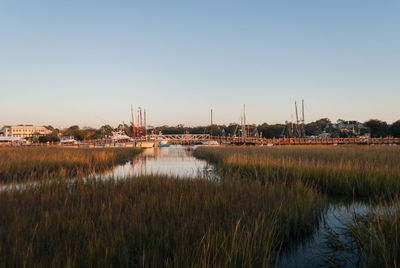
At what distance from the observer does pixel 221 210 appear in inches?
227

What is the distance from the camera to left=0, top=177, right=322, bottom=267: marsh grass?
3.37m

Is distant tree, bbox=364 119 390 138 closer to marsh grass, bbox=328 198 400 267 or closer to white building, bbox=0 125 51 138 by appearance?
marsh grass, bbox=328 198 400 267

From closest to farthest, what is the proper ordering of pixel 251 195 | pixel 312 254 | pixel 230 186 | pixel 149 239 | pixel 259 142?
pixel 149 239
pixel 312 254
pixel 251 195
pixel 230 186
pixel 259 142

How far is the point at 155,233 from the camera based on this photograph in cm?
429

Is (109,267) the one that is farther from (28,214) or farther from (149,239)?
(28,214)

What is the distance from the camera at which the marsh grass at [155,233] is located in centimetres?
337

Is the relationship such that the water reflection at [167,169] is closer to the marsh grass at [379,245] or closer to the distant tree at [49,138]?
the marsh grass at [379,245]

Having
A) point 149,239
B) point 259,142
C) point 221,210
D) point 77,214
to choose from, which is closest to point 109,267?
point 149,239

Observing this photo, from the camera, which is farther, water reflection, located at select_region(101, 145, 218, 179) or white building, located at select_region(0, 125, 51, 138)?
white building, located at select_region(0, 125, 51, 138)

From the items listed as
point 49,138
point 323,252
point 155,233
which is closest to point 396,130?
point 323,252

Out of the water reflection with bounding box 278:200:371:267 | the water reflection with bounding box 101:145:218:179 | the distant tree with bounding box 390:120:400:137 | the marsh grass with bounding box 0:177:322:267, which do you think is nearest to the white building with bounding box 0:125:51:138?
the water reflection with bounding box 101:145:218:179

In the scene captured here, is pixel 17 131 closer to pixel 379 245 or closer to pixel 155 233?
pixel 155 233

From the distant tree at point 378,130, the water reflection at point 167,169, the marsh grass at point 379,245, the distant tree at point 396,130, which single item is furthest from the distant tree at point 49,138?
the distant tree at point 396,130

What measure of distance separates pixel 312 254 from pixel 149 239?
3607mm
